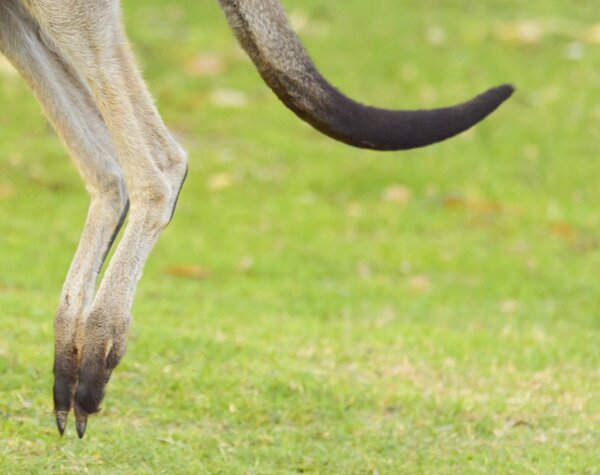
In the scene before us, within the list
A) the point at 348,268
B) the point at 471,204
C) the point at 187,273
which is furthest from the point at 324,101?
the point at 471,204

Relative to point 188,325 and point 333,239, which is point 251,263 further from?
point 188,325

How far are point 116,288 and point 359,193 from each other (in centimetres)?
650

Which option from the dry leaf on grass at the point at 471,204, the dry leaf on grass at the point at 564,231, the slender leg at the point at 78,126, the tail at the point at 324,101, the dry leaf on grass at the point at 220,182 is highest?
the tail at the point at 324,101

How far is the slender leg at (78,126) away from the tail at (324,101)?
2.45ft

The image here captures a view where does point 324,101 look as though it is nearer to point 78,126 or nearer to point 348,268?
point 78,126

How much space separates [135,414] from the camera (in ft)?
17.3

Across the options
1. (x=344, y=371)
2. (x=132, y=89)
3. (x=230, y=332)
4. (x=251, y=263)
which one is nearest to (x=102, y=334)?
(x=132, y=89)

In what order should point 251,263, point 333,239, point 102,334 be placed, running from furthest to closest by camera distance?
point 333,239, point 251,263, point 102,334

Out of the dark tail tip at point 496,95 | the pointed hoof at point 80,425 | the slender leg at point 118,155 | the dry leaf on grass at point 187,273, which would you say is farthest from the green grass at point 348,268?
the dark tail tip at point 496,95

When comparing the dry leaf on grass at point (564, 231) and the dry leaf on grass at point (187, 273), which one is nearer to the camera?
the dry leaf on grass at point (187, 273)

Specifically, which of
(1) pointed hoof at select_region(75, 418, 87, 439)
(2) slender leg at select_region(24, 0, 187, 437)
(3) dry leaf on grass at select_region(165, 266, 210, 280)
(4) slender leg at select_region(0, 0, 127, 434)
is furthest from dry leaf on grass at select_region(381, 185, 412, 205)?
(1) pointed hoof at select_region(75, 418, 87, 439)

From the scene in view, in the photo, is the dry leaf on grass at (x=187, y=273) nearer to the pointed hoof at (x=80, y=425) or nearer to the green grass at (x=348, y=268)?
the green grass at (x=348, y=268)

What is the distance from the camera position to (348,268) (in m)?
9.10

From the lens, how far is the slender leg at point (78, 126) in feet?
15.6
